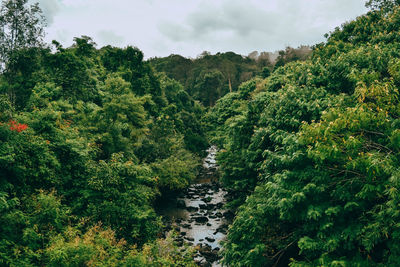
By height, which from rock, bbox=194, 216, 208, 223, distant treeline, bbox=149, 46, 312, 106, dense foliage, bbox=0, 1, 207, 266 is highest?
distant treeline, bbox=149, 46, 312, 106

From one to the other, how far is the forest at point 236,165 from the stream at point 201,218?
184 cm

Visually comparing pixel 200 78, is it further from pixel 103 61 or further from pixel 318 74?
pixel 318 74

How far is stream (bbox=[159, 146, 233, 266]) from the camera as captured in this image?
60.1ft

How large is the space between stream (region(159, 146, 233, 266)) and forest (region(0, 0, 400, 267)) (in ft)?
6.02


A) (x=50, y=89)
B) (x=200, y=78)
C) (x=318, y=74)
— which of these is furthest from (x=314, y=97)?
(x=200, y=78)

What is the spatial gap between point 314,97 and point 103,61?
32519mm

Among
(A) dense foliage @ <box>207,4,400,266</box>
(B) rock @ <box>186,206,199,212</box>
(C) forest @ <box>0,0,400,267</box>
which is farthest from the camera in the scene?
(B) rock @ <box>186,206,199,212</box>

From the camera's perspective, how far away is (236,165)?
2062 cm

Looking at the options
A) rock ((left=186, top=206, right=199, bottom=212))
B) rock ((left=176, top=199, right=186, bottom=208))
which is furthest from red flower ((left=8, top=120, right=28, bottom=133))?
rock ((left=186, top=206, right=199, bottom=212))

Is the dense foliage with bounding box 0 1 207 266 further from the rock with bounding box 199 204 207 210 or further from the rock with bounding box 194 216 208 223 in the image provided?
the rock with bounding box 194 216 208 223

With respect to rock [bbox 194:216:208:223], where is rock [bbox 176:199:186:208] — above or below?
above

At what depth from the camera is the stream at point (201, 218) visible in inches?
722

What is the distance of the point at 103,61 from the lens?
37219 millimetres

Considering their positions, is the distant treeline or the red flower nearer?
the red flower
